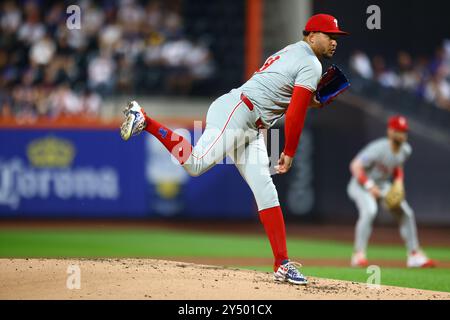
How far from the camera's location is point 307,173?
1655 centimetres

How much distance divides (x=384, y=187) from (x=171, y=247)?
3.27 metres

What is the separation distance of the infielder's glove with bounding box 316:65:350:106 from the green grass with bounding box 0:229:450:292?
232cm

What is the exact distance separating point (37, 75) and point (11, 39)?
1.18 metres

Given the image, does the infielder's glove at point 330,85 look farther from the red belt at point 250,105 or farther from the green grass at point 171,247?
the green grass at point 171,247

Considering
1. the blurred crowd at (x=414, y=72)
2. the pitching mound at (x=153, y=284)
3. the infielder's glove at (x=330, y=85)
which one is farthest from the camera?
the blurred crowd at (x=414, y=72)

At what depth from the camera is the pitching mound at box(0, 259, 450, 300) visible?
546 cm

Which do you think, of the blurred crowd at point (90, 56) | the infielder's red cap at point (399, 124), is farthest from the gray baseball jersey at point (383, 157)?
the blurred crowd at point (90, 56)

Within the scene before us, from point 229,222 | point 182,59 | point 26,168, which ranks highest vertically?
point 182,59

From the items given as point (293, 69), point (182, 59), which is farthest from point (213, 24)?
point (293, 69)

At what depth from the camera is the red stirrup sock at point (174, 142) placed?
630cm

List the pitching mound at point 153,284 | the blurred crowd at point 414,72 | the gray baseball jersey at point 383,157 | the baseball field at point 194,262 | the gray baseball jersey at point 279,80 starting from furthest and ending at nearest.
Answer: the blurred crowd at point 414,72
the gray baseball jersey at point 383,157
the gray baseball jersey at point 279,80
the baseball field at point 194,262
the pitching mound at point 153,284

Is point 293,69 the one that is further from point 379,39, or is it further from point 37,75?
point 379,39

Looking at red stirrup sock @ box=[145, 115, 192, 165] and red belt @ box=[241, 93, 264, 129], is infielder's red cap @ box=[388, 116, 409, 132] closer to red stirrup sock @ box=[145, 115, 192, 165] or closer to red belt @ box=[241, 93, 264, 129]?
red belt @ box=[241, 93, 264, 129]

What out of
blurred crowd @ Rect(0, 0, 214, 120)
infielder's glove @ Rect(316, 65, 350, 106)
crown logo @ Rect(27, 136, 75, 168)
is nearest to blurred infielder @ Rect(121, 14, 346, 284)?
infielder's glove @ Rect(316, 65, 350, 106)
